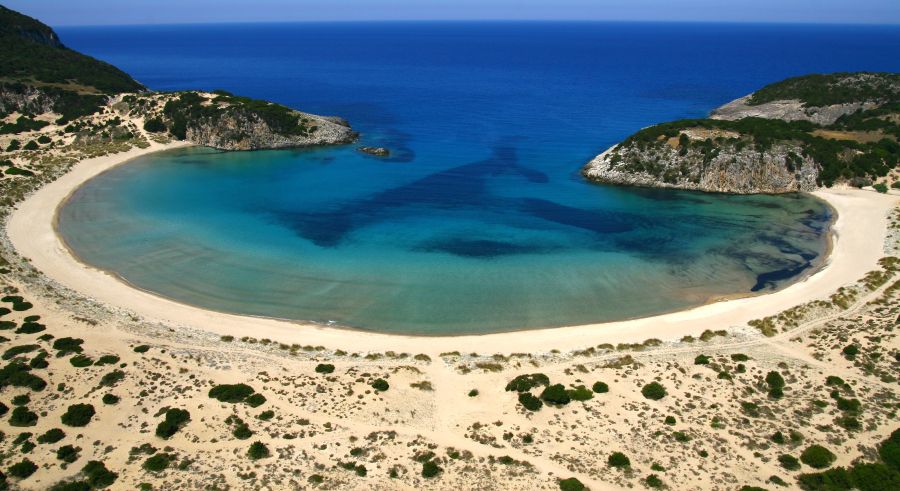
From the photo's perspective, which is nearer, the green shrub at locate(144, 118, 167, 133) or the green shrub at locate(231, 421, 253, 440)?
the green shrub at locate(231, 421, 253, 440)

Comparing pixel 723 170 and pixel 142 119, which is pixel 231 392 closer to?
pixel 723 170

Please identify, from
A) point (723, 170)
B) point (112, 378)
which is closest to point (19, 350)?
point (112, 378)

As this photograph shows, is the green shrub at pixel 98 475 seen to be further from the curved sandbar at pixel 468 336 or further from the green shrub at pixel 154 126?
the green shrub at pixel 154 126

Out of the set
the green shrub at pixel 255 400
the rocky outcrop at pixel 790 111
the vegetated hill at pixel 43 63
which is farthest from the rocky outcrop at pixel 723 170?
the vegetated hill at pixel 43 63

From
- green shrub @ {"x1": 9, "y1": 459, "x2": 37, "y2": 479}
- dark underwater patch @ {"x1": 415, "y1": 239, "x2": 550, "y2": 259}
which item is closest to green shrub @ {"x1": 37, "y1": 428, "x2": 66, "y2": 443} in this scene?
green shrub @ {"x1": 9, "y1": 459, "x2": 37, "y2": 479}

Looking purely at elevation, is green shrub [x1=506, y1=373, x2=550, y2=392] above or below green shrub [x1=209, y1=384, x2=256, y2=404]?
above

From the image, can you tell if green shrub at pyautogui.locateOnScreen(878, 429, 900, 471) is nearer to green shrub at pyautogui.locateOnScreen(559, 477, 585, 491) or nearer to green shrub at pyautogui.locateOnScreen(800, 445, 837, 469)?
green shrub at pyautogui.locateOnScreen(800, 445, 837, 469)
